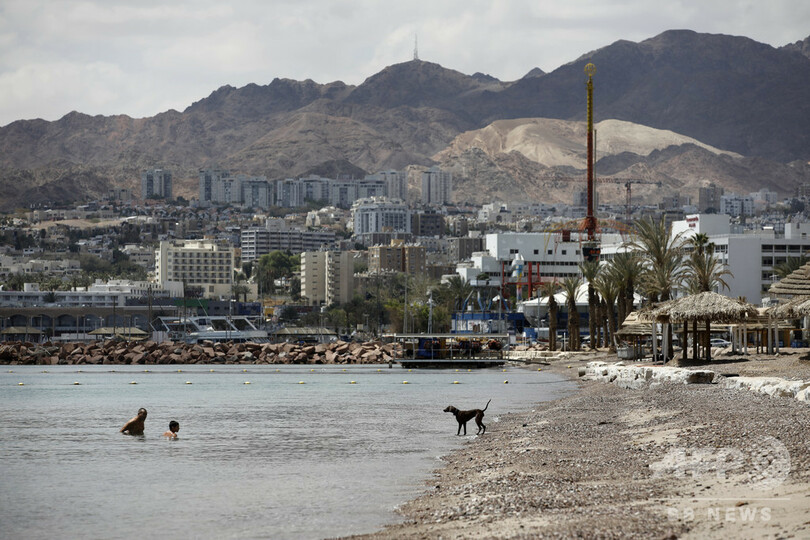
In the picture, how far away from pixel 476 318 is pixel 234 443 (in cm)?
10354

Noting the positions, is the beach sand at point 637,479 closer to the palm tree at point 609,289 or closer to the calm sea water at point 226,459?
the calm sea water at point 226,459

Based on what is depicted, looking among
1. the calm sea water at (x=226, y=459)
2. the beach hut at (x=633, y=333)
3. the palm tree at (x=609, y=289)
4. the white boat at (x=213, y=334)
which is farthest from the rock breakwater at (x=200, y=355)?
the calm sea water at (x=226, y=459)

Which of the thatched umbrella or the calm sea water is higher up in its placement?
the thatched umbrella

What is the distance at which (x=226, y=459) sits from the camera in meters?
25.9

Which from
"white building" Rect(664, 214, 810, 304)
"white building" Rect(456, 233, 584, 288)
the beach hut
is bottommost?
the beach hut

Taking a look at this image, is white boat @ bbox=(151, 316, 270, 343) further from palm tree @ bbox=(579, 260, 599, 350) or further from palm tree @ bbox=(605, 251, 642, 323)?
palm tree @ bbox=(605, 251, 642, 323)

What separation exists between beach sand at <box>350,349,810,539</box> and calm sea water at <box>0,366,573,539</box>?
1.36 meters

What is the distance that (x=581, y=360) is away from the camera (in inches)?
3290

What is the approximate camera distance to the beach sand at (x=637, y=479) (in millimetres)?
13398

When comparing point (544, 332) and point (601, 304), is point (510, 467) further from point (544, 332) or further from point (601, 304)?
point (544, 332)

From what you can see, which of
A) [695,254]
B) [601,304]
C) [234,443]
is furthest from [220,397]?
[601,304]

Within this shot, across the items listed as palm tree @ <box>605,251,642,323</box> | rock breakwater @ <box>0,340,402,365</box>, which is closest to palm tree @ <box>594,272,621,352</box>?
palm tree @ <box>605,251,642,323</box>

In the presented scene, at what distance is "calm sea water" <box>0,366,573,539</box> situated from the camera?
58.6 feet

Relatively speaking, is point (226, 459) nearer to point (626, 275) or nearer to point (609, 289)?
point (626, 275)
